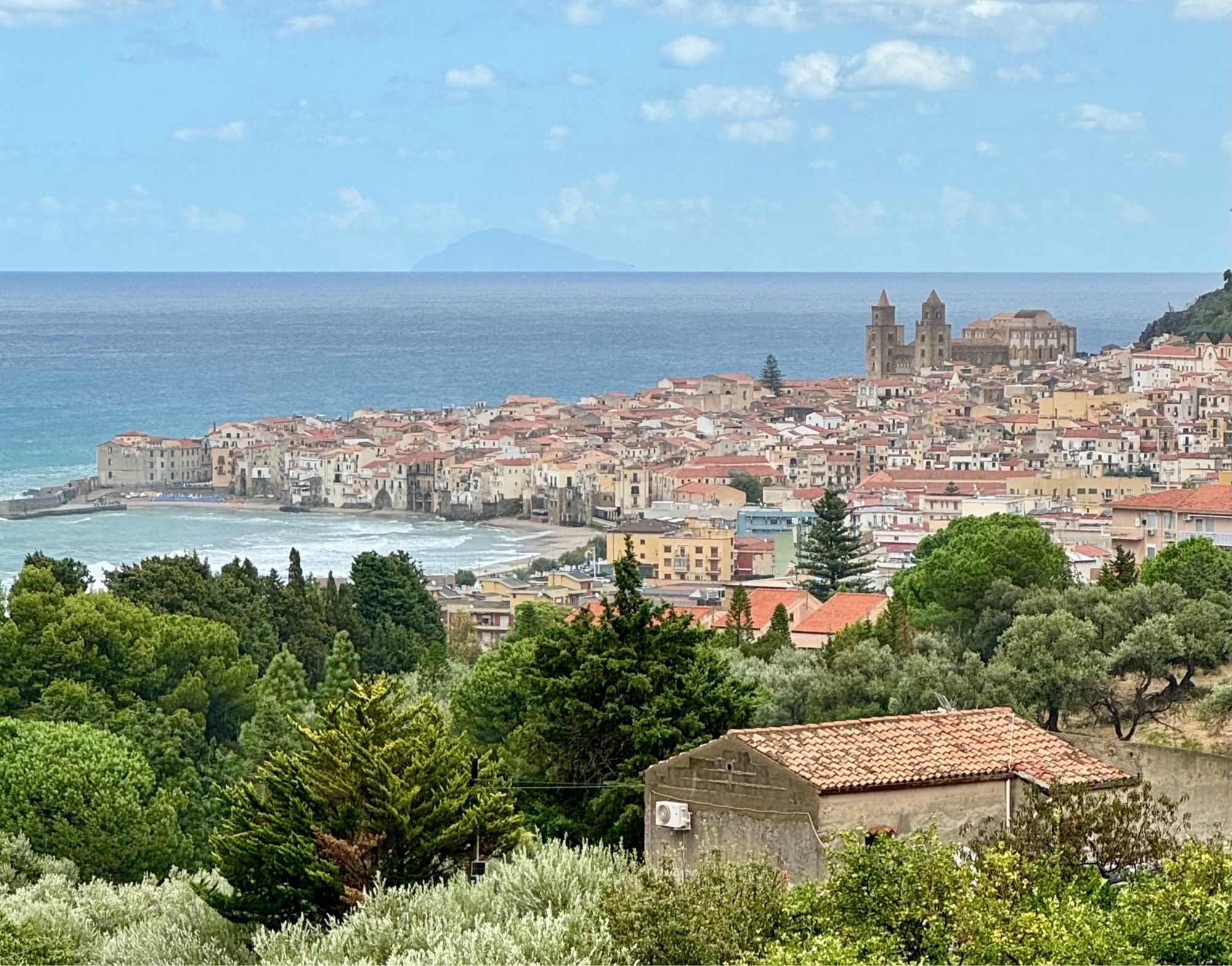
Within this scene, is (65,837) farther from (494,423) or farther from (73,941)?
(494,423)

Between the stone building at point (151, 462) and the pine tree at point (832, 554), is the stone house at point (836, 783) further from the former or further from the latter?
the stone building at point (151, 462)

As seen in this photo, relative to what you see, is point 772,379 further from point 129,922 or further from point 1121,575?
point 129,922

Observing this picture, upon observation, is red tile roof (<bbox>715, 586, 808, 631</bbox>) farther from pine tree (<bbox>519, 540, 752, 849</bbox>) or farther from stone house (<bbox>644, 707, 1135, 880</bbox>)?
stone house (<bbox>644, 707, 1135, 880</bbox>)

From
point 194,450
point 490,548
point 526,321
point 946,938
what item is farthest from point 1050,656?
point 526,321

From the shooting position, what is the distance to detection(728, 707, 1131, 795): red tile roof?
7965mm

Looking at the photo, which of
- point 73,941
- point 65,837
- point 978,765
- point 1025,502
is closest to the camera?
point 978,765

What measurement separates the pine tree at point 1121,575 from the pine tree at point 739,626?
9.15 feet

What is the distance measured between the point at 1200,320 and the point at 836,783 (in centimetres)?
6891

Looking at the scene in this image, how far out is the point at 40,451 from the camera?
260 ft

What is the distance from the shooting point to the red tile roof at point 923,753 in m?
7.96

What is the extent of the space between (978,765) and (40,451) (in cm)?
7413

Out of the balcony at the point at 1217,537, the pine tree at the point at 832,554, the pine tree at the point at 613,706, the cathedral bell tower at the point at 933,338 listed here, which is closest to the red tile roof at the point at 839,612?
the balcony at the point at 1217,537

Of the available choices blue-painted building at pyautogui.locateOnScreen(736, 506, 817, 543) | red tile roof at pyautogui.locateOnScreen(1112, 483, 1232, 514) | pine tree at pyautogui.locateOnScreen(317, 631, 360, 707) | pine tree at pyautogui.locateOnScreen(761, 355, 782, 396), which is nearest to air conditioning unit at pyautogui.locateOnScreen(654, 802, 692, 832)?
pine tree at pyautogui.locateOnScreen(317, 631, 360, 707)

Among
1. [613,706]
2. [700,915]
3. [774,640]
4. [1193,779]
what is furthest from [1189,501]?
[700,915]
